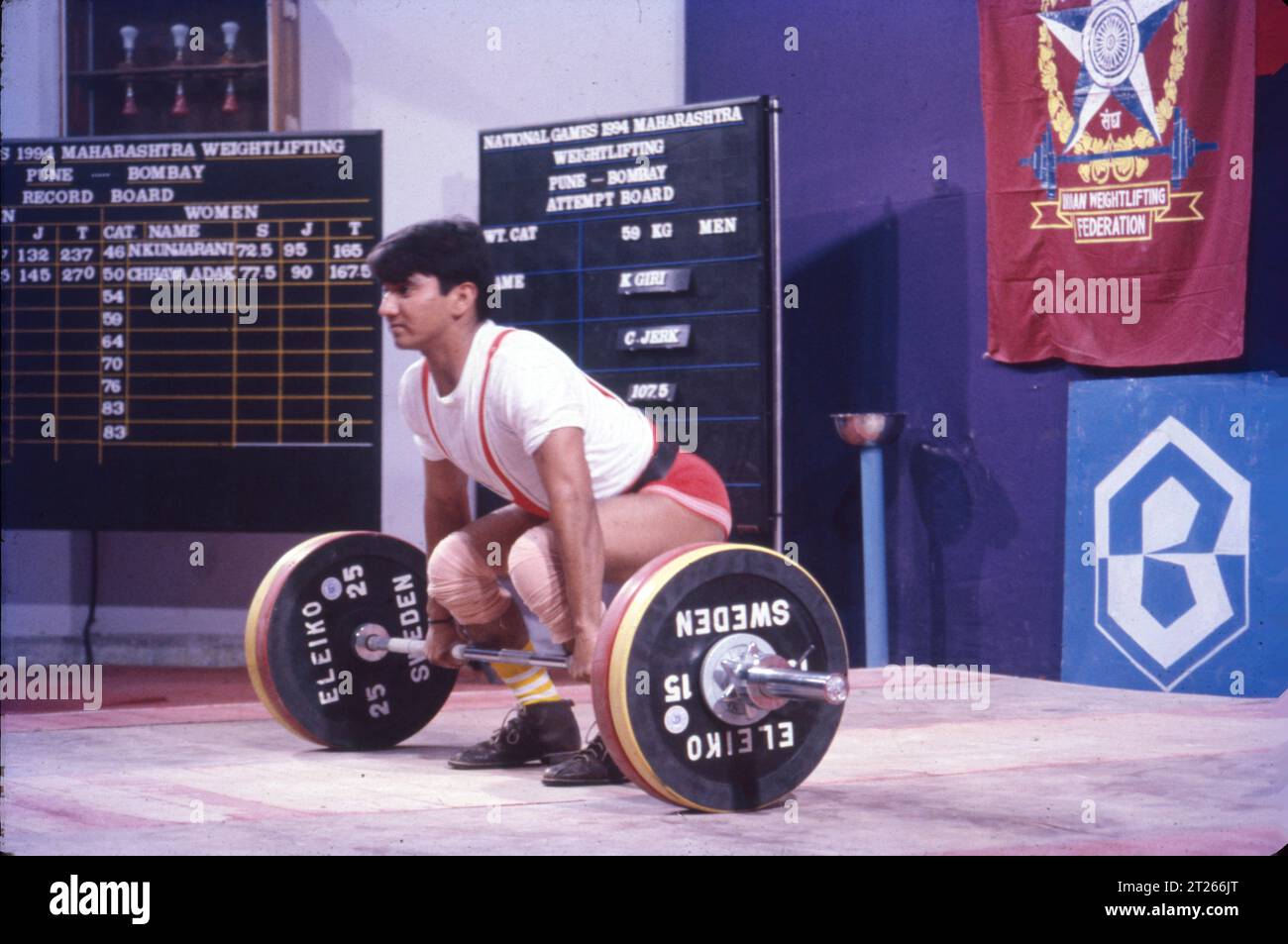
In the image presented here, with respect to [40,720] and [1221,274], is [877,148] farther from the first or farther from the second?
[40,720]

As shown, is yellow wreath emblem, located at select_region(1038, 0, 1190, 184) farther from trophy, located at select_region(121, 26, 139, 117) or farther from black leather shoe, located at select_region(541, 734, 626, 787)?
trophy, located at select_region(121, 26, 139, 117)

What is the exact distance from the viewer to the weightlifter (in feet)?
8.68

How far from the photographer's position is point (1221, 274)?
406 cm

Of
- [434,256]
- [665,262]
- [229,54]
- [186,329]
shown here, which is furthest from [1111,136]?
[229,54]

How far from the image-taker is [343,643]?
3.36 meters

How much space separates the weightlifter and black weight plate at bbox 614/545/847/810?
0.82 feet

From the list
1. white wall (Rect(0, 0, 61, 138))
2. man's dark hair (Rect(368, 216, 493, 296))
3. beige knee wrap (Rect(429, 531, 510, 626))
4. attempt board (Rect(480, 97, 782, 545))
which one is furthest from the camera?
white wall (Rect(0, 0, 61, 138))

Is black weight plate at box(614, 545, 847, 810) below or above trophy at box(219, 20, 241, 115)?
below

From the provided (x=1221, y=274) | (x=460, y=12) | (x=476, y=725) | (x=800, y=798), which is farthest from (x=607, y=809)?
(x=460, y=12)

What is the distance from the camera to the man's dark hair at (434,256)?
9.34 feet

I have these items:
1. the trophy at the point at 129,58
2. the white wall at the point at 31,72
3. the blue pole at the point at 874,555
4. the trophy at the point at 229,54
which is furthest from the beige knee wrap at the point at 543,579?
the white wall at the point at 31,72

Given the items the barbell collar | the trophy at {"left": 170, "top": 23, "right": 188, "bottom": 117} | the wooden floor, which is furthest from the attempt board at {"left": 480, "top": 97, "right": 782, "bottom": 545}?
the barbell collar

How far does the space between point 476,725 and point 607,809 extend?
4.49 feet

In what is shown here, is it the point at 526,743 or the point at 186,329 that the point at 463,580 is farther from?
the point at 186,329
